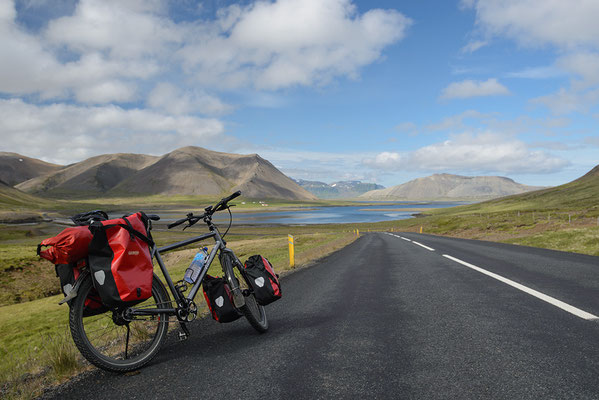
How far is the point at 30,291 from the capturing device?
2433 cm

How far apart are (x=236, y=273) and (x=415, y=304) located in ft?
11.7

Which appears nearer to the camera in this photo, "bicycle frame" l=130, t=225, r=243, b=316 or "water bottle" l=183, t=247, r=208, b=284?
"bicycle frame" l=130, t=225, r=243, b=316

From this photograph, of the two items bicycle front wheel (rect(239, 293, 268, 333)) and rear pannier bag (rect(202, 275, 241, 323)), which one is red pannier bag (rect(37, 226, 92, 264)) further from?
bicycle front wheel (rect(239, 293, 268, 333))

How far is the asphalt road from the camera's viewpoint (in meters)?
3.33

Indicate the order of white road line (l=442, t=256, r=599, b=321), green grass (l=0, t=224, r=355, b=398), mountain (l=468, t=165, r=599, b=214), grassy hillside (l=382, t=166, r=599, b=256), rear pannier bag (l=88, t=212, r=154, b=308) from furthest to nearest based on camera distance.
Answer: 1. mountain (l=468, t=165, r=599, b=214)
2. grassy hillside (l=382, t=166, r=599, b=256)
3. white road line (l=442, t=256, r=599, b=321)
4. green grass (l=0, t=224, r=355, b=398)
5. rear pannier bag (l=88, t=212, r=154, b=308)

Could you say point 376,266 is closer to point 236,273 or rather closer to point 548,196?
point 236,273

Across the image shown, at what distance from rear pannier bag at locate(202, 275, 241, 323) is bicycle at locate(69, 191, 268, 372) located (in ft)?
0.25

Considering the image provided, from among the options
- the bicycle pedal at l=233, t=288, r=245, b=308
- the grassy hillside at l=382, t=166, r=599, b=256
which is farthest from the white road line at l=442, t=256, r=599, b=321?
the grassy hillside at l=382, t=166, r=599, b=256

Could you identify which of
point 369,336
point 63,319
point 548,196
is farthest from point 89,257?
point 548,196

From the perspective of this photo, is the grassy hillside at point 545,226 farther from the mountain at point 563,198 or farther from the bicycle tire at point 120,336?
the bicycle tire at point 120,336

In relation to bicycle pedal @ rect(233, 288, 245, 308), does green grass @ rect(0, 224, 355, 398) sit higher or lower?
lower

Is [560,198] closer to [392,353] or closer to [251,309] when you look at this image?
[392,353]

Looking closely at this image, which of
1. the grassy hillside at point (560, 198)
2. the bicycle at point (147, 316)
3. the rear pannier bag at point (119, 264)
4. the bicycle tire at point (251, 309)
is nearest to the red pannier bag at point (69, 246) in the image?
the rear pannier bag at point (119, 264)

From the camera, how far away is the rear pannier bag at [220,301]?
4.86m
